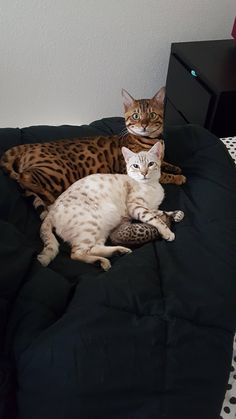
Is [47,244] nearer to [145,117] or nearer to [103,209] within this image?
[103,209]

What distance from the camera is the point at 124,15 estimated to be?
187 cm

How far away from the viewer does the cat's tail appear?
1053 millimetres

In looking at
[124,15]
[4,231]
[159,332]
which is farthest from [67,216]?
[124,15]

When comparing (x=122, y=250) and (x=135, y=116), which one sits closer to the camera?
(x=122, y=250)

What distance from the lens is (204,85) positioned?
68.0 inches

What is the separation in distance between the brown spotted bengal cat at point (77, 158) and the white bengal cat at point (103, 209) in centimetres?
8

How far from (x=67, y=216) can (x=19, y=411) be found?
0.57 m

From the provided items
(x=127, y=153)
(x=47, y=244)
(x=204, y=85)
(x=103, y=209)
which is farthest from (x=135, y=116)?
(x=47, y=244)

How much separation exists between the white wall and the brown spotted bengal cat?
0.66m

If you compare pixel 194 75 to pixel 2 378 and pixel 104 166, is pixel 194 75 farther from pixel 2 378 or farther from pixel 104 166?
pixel 2 378

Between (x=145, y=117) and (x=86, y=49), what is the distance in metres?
0.79

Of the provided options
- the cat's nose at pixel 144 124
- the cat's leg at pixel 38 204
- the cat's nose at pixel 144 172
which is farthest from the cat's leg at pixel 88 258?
the cat's nose at pixel 144 124

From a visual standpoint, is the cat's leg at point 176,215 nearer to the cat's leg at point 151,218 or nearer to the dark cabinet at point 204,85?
the cat's leg at point 151,218

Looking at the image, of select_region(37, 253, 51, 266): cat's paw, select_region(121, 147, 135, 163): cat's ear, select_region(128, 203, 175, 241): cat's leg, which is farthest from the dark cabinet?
select_region(37, 253, 51, 266): cat's paw
